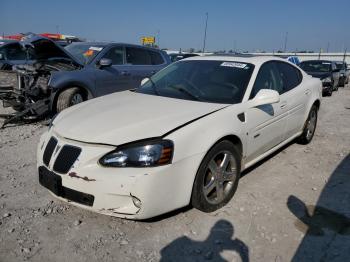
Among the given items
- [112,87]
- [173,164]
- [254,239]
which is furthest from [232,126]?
[112,87]

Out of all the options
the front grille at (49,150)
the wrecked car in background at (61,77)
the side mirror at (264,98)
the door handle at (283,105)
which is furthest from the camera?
the wrecked car in background at (61,77)

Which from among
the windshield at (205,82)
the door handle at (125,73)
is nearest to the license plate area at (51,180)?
the windshield at (205,82)

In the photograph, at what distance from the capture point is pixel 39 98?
6.50 metres

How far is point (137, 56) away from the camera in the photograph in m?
7.82

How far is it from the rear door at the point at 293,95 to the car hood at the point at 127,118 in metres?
1.54

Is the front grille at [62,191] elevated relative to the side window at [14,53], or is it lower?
lower

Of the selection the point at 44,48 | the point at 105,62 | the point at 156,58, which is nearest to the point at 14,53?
the point at 44,48

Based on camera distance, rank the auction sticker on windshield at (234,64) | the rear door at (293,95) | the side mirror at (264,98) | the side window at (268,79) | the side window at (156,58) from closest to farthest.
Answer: the side mirror at (264,98), the side window at (268,79), the auction sticker on windshield at (234,64), the rear door at (293,95), the side window at (156,58)

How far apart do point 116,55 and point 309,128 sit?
4369 mm

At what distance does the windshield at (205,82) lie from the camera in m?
3.58

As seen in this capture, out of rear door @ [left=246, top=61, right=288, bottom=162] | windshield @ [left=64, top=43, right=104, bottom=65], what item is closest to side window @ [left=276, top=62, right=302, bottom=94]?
rear door @ [left=246, top=61, right=288, bottom=162]

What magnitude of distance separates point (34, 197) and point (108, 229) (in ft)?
3.43

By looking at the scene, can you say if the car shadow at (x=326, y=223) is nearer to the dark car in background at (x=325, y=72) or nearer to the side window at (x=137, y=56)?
the side window at (x=137, y=56)

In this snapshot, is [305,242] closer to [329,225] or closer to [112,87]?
[329,225]
